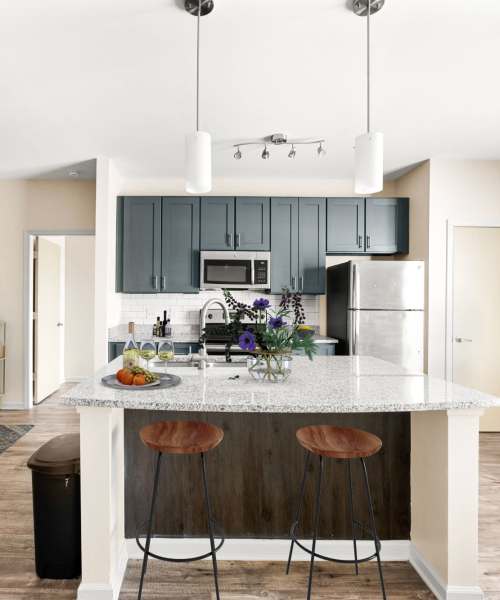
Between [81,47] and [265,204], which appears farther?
[265,204]

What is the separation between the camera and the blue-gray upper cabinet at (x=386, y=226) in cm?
452

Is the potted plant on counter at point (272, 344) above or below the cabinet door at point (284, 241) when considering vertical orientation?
below

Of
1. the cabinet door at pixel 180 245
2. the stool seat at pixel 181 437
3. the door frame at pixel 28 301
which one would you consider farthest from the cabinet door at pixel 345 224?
the stool seat at pixel 181 437

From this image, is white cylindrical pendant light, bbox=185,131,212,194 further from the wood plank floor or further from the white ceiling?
the wood plank floor

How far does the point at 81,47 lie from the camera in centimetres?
234

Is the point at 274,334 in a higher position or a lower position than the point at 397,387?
higher

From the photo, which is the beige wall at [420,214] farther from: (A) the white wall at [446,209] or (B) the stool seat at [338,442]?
(B) the stool seat at [338,442]

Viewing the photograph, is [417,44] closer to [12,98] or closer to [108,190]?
[12,98]

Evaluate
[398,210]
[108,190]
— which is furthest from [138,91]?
[398,210]

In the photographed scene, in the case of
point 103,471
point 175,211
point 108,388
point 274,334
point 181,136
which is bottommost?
point 103,471

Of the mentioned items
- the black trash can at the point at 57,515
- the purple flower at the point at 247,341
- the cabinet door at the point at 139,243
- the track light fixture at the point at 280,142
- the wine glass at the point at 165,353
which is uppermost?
the track light fixture at the point at 280,142

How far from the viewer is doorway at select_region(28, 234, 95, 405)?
16.7 ft

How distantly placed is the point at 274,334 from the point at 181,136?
2353mm

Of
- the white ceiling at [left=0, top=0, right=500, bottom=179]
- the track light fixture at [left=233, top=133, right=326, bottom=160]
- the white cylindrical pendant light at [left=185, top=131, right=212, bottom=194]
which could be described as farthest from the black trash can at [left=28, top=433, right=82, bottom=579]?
the track light fixture at [left=233, top=133, right=326, bottom=160]
